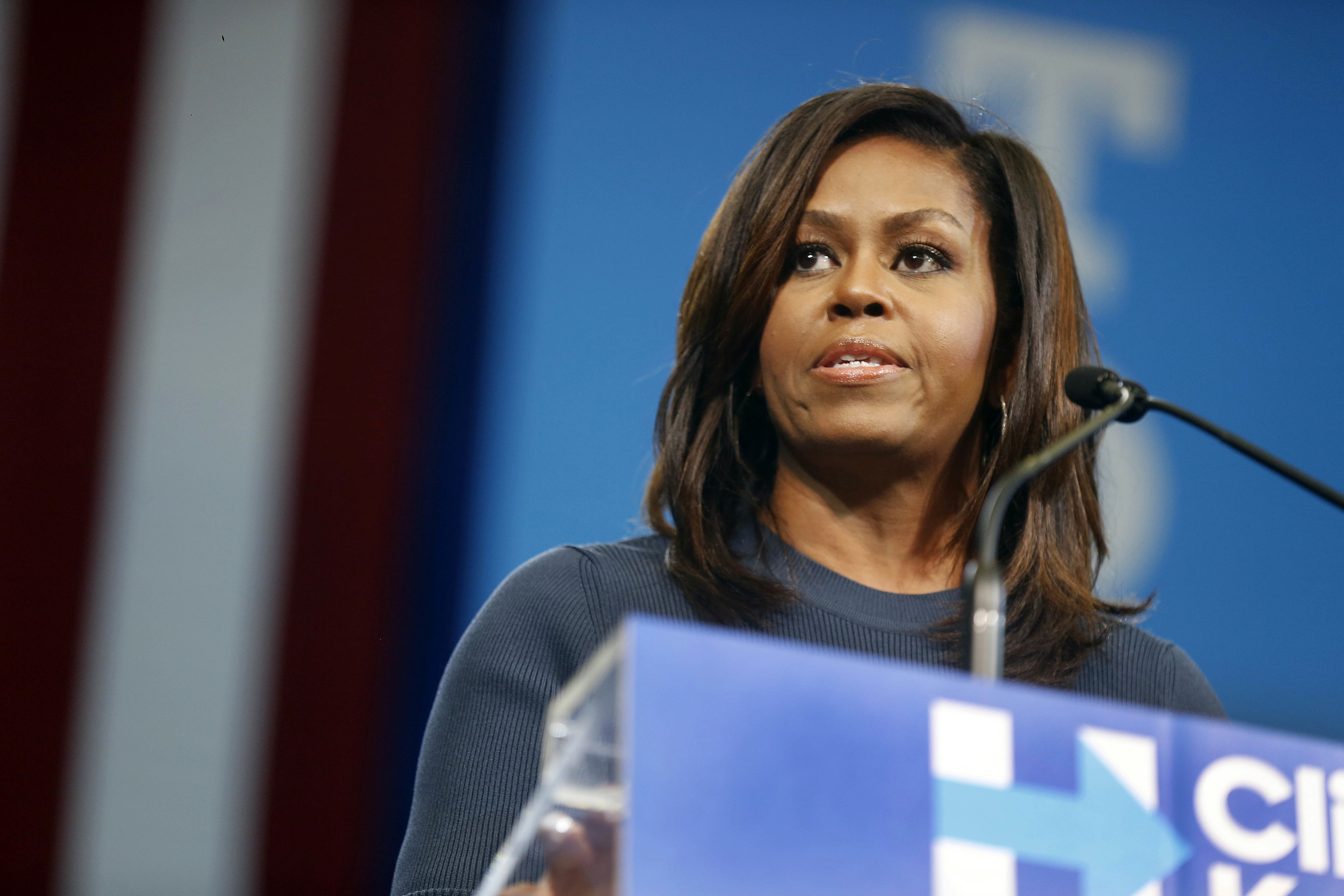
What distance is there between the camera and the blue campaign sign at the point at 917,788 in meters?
0.66

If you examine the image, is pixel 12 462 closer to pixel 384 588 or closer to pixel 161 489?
pixel 161 489

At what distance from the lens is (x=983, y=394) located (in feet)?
5.42

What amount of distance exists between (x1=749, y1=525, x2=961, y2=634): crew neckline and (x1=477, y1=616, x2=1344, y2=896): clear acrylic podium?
2.39 feet

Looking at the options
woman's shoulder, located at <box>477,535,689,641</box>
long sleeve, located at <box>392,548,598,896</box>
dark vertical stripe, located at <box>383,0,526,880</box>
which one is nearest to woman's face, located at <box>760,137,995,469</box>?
woman's shoulder, located at <box>477,535,689,641</box>

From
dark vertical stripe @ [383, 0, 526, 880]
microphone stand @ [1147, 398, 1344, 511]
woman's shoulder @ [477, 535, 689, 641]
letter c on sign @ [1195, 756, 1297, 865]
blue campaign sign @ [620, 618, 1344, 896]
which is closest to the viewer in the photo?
blue campaign sign @ [620, 618, 1344, 896]

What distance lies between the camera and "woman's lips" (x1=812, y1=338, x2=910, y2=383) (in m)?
1.49

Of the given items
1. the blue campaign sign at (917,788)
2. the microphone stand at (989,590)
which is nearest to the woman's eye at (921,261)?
the microphone stand at (989,590)

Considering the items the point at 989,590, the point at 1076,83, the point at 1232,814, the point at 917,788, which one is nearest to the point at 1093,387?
the point at 989,590

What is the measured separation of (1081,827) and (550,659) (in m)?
0.75

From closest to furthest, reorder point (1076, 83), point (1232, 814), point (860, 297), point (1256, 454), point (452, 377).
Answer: point (1232, 814) → point (1256, 454) → point (860, 297) → point (452, 377) → point (1076, 83)

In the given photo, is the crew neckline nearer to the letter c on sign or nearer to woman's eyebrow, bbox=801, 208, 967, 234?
woman's eyebrow, bbox=801, 208, 967, 234

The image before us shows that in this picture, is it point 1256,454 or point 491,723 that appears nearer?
point 1256,454

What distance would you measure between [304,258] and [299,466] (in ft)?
1.52

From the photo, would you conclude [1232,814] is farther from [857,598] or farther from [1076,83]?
[1076,83]
